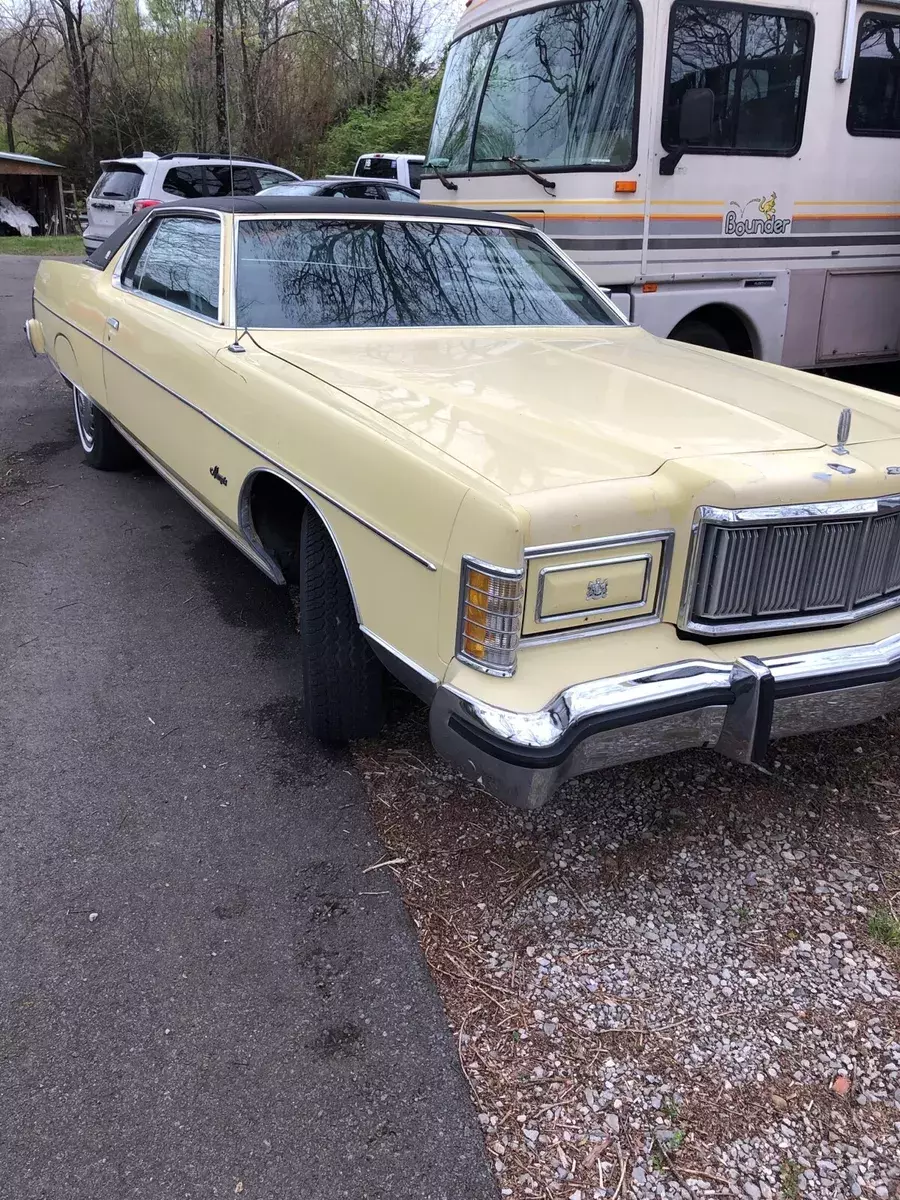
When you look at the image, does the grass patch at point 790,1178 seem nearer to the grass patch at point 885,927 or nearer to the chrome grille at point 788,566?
the grass patch at point 885,927

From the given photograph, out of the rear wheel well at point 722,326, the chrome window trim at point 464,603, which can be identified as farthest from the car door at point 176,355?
the rear wheel well at point 722,326

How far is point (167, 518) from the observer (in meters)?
5.09

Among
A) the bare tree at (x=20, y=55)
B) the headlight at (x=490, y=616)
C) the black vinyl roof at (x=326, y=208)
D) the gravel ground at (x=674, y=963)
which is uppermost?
the bare tree at (x=20, y=55)

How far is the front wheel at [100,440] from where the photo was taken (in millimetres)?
5473

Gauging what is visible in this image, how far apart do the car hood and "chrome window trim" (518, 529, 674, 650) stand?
15 cm

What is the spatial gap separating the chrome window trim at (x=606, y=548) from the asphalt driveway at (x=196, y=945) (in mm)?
824

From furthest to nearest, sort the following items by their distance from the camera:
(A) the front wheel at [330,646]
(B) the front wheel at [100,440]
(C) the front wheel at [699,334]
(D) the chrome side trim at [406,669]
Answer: (C) the front wheel at [699,334]
(B) the front wheel at [100,440]
(A) the front wheel at [330,646]
(D) the chrome side trim at [406,669]

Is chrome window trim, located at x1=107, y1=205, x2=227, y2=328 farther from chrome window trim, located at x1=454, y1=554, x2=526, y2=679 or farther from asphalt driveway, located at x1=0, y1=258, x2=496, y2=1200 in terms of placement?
chrome window trim, located at x1=454, y1=554, x2=526, y2=679

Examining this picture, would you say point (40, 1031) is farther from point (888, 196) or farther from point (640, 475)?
point (888, 196)

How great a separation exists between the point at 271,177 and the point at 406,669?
13.5m

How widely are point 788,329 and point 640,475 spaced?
14.9ft

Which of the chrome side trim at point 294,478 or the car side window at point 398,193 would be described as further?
the car side window at point 398,193

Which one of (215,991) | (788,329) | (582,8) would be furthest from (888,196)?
(215,991)

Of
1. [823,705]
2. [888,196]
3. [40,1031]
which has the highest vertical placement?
[888,196]
